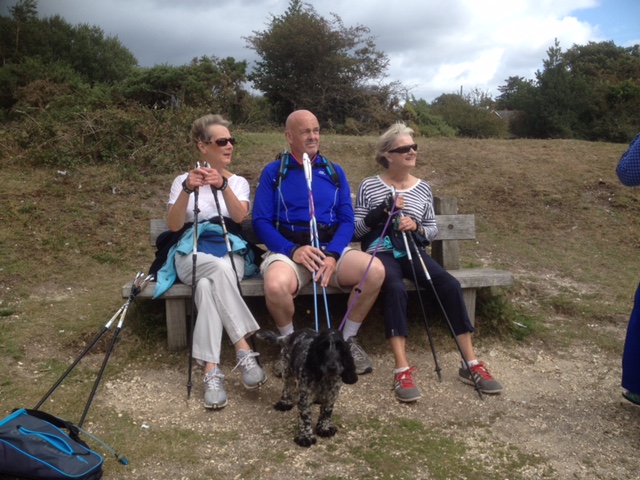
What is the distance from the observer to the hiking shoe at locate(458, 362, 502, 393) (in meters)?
3.98

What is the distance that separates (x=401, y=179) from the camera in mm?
4801

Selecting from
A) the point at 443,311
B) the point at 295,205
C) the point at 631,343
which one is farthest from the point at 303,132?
the point at 631,343

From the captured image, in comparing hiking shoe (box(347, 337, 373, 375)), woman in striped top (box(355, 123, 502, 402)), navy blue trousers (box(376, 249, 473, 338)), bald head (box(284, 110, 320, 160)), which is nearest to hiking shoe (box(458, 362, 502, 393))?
woman in striped top (box(355, 123, 502, 402))

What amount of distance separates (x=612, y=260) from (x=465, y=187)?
2649mm

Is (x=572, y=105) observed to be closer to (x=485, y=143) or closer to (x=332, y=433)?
(x=485, y=143)

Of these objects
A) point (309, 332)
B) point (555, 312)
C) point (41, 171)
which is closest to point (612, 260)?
point (555, 312)

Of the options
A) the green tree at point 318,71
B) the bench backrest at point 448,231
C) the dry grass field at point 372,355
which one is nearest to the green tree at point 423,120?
the green tree at point 318,71

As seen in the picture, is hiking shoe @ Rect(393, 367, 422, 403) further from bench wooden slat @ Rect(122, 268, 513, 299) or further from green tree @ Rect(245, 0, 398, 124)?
green tree @ Rect(245, 0, 398, 124)

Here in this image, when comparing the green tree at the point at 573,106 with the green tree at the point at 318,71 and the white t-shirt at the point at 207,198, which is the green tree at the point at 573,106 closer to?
the green tree at the point at 318,71

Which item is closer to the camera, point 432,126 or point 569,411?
point 569,411

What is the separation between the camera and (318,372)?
324 centimetres

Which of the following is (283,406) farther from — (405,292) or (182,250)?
(182,250)

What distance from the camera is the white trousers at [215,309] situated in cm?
396

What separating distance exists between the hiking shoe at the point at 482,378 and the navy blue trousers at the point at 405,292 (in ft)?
0.90
